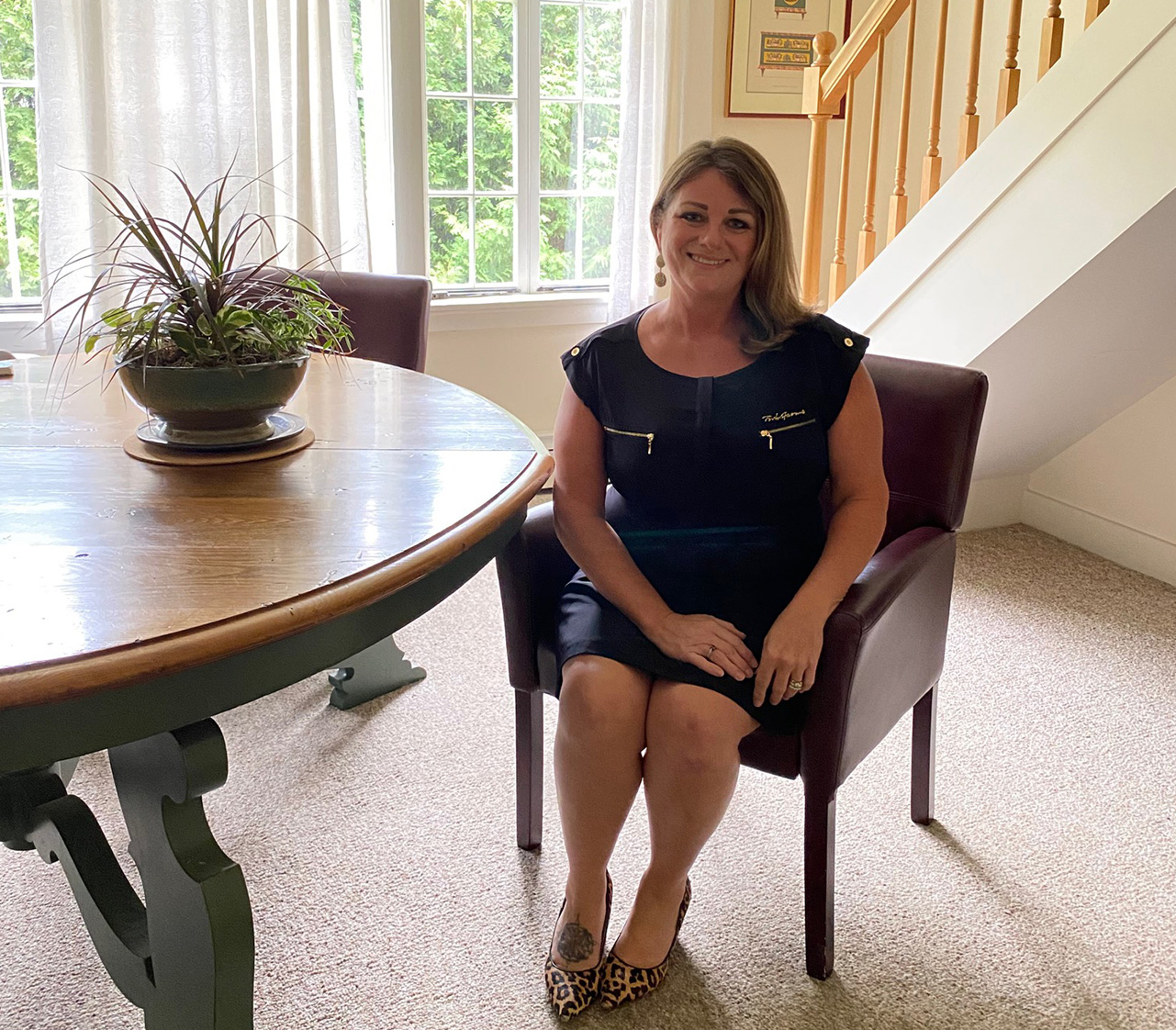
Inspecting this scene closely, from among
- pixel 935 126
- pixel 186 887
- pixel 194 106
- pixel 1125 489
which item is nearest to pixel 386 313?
pixel 194 106

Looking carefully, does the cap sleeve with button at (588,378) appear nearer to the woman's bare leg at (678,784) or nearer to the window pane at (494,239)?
the woman's bare leg at (678,784)

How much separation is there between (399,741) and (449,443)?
89 centimetres

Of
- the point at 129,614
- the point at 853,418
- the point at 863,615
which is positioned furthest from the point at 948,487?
the point at 129,614

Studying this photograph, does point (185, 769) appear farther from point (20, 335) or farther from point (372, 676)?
point (20, 335)

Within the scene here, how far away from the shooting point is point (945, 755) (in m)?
2.20

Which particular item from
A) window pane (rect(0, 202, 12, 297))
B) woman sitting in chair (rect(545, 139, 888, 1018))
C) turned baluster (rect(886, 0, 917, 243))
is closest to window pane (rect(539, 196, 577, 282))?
turned baluster (rect(886, 0, 917, 243))

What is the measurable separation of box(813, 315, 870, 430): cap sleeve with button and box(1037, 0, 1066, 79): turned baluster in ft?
4.66

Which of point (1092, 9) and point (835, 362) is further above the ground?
point (1092, 9)

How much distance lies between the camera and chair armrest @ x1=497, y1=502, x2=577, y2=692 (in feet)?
5.33

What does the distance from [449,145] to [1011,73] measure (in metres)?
2.02

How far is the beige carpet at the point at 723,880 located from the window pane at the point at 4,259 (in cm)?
197

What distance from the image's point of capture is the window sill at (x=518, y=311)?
13.0 ft

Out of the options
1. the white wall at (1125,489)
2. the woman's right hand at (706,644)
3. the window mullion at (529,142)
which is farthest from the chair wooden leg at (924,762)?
the window mullion at (529,142)

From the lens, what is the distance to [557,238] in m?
4.18
